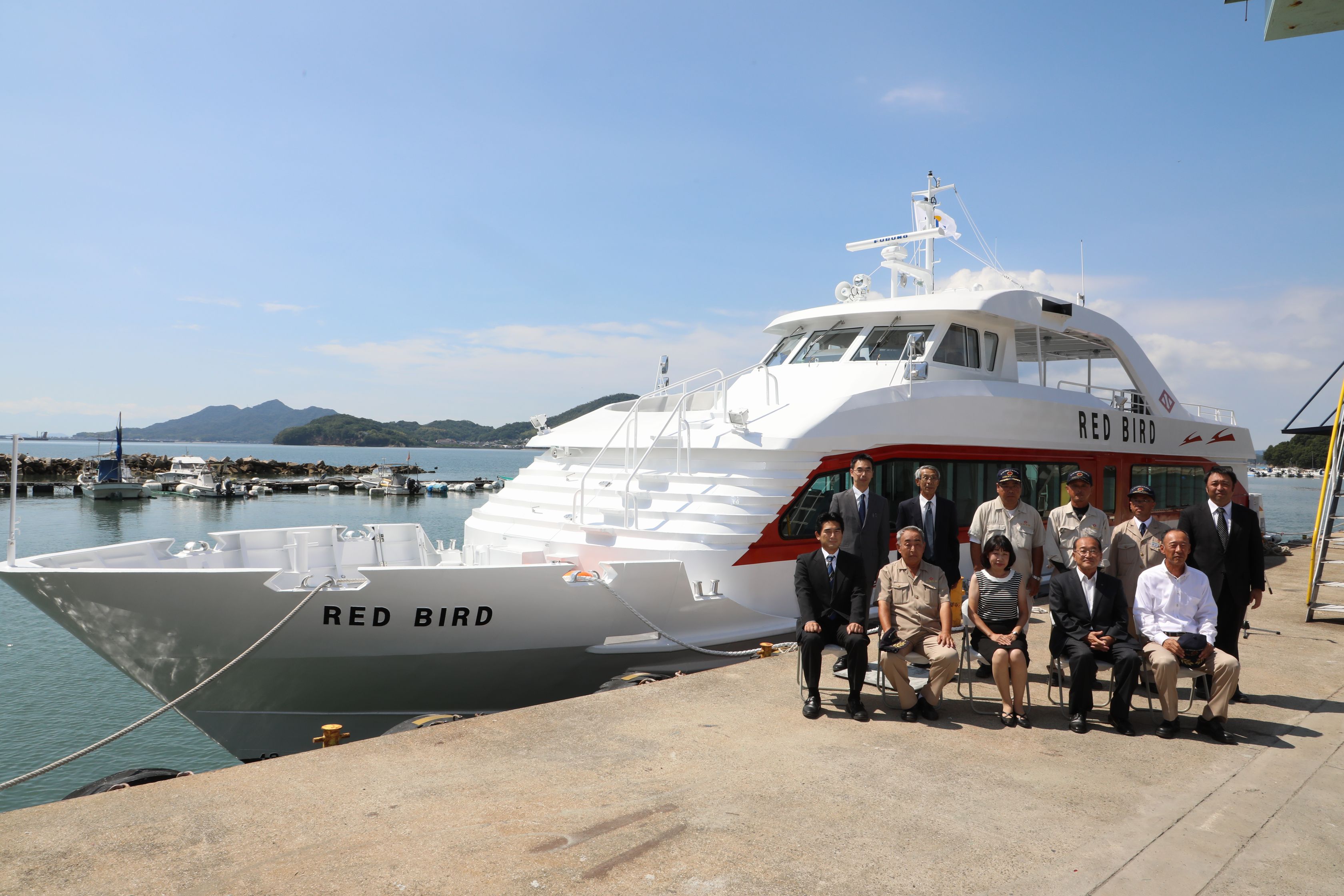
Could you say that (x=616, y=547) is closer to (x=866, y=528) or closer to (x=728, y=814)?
(x=866, y=528)

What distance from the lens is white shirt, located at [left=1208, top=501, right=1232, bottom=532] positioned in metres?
5.61

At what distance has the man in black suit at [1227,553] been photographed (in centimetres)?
553

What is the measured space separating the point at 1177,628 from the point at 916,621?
1.56 m

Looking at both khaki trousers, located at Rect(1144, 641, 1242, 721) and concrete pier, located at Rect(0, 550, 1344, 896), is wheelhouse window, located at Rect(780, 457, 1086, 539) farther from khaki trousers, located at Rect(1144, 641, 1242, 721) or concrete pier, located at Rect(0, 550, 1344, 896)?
concrete pier, located at Rect(0, 550, 1344, 896)

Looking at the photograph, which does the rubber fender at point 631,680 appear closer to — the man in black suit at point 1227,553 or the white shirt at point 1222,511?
the man in black suit at point 1227,553

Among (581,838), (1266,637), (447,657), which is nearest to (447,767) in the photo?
(581,838)

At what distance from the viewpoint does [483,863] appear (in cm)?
337

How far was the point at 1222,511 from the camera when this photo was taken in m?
5.67

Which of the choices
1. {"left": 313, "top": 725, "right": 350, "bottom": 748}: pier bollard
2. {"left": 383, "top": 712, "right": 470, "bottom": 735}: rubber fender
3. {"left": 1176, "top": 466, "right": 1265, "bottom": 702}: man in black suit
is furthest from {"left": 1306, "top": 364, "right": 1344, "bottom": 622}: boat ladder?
{"left": 313, "top": 725, "right": 350, "bottom": 748}: pier bollard

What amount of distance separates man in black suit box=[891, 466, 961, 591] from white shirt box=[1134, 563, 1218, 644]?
133 cm

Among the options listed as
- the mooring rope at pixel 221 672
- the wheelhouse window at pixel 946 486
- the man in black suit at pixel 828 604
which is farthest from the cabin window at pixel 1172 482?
the mooring rope at pixel 221 672

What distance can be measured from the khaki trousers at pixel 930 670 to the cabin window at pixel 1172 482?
8226 millimetres

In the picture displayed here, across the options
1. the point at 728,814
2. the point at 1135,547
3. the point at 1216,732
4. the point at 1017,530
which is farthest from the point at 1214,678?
the point at 728,814

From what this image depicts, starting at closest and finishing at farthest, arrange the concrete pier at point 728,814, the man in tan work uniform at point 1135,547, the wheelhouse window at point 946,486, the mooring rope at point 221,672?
1. the concrete pier at point 728,814
2. the mooring rope at point 221,672
3. the man in tan work uniform at point 1135,547
4. the wheelhouse window at point 946,486
